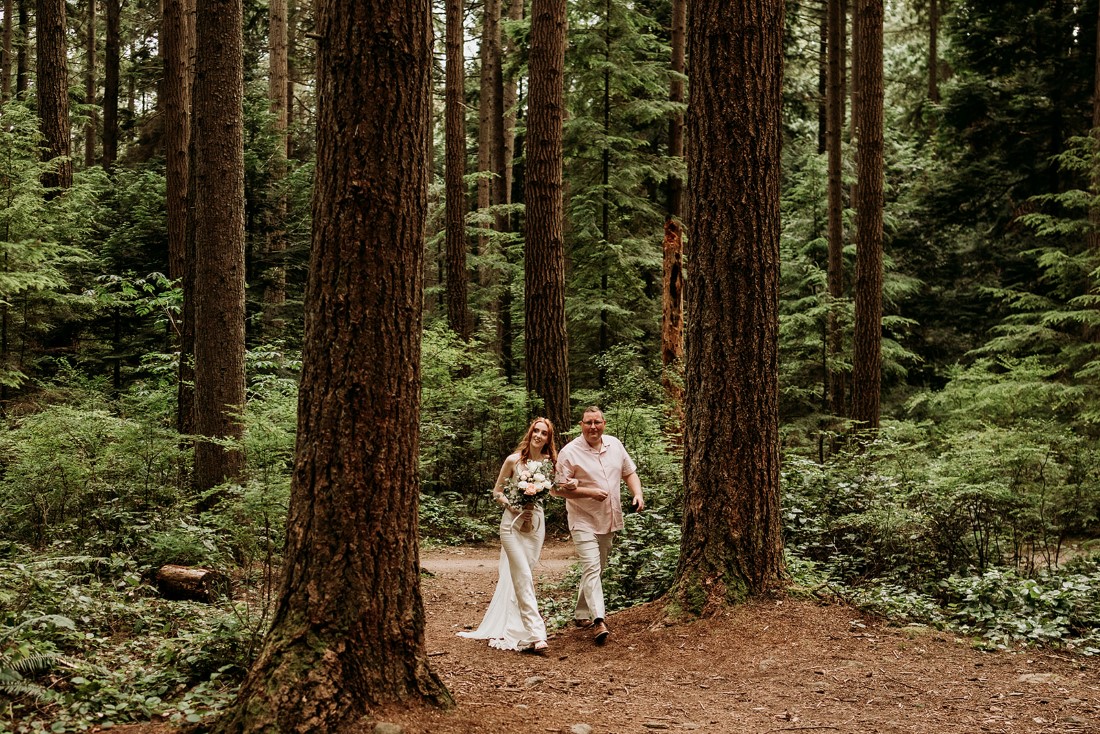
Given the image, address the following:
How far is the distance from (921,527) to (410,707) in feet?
22.6

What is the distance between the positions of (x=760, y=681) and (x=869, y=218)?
1113 centimetres

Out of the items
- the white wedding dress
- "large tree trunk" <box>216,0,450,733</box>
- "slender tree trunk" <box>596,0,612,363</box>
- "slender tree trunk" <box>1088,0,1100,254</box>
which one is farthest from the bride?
"slender tree trunk" <box>1088,0,1100,254</box>

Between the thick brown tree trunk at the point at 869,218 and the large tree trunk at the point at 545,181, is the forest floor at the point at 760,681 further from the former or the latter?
the thick brown tree trunk at the point at 869,218

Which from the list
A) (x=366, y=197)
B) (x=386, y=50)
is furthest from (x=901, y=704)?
(x=386, y=50)

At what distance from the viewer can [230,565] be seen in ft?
28.0

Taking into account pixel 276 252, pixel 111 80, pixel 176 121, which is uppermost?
pixel 111 80

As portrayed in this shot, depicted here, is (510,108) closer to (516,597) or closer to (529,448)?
(529,448)

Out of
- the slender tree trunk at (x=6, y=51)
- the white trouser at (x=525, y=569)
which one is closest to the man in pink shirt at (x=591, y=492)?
the white trouser at (x=525, y=569)

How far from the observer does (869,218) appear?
1517cm

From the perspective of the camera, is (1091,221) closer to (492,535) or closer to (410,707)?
(492,535)

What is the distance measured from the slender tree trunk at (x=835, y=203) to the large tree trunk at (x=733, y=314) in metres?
A: 11.5

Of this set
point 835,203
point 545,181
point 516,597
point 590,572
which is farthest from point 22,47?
point 590,572

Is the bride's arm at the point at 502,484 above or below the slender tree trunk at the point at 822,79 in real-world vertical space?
below

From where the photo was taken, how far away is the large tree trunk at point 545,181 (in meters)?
14.0
